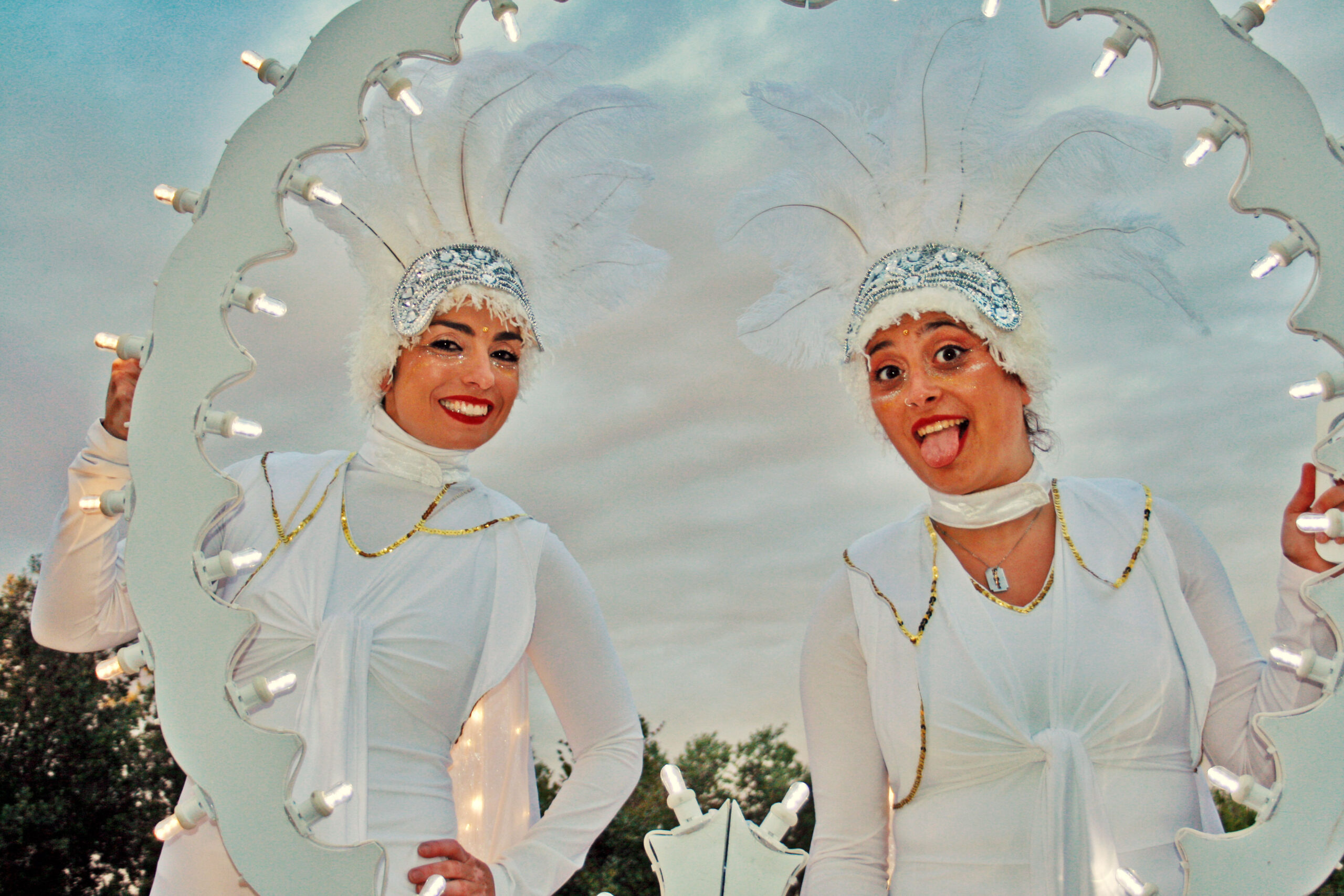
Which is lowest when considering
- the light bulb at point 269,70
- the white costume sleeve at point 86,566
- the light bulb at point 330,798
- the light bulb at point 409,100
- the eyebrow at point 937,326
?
the light bulb at point 330,798

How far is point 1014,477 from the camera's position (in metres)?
2.50

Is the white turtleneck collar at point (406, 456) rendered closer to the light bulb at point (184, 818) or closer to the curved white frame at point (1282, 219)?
the light bulb at point (184, 818)

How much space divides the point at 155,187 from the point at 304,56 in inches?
16.2

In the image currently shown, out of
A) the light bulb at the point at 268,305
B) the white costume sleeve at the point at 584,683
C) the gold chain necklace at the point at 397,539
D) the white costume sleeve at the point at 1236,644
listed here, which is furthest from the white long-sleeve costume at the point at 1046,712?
the light bulb at the point at 268,305

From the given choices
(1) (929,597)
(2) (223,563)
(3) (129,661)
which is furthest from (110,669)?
(1) (929,597)

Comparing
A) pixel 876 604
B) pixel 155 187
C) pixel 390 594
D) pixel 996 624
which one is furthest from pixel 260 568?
pixel 996 624

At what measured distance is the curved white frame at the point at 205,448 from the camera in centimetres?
193

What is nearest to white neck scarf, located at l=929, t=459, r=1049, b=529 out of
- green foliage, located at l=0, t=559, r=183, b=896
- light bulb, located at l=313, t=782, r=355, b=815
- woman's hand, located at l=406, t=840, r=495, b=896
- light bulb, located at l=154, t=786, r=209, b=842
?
woman's hand, located at l=406, t=840, r=495, b=896

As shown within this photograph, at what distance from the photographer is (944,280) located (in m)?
2.50

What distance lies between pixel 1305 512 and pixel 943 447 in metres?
0.70

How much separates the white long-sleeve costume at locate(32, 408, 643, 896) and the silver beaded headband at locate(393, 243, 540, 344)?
0.27 metres

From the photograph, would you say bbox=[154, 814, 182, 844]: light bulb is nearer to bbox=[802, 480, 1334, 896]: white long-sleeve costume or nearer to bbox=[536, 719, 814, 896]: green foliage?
bbox=[536, 719, 814, 896]: green foliage

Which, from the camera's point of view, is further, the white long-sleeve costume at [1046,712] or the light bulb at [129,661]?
the white long-sleeve costume at [1046,712]

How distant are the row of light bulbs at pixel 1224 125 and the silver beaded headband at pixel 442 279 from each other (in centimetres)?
124
